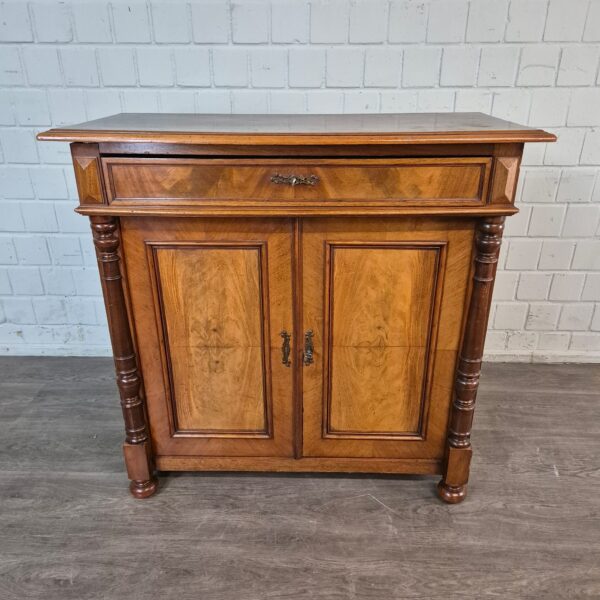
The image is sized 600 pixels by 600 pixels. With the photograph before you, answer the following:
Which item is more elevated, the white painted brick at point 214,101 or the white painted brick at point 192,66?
the white painted brick at point 192,66

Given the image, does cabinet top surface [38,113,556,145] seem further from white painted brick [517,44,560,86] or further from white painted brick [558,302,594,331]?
white painted brick [558,302,594,331]

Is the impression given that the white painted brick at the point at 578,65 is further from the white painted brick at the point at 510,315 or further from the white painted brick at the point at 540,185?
the white painted brick at the point at 510,315

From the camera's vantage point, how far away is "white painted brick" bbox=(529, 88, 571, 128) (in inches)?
81.5

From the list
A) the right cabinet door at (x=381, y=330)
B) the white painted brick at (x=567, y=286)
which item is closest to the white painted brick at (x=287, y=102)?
the right cabinet door at (x=381, y=330)

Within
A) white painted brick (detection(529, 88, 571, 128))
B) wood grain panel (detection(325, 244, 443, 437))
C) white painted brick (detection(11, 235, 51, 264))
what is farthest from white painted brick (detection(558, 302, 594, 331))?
white painted brick (detection(11, 235, 51, 264))

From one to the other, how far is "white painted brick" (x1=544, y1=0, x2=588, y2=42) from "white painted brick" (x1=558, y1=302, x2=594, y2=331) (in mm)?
1139

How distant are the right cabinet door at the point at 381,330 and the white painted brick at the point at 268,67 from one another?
930 millimetres

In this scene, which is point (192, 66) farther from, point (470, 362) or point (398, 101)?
point (470, 362)

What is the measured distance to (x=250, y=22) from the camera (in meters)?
1.99

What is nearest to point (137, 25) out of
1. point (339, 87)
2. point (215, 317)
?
point (339, 87)

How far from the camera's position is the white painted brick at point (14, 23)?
2.00 m

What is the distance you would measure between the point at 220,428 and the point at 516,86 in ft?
5.69

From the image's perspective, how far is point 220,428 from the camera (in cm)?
170

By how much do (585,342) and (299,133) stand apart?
1.90 m
